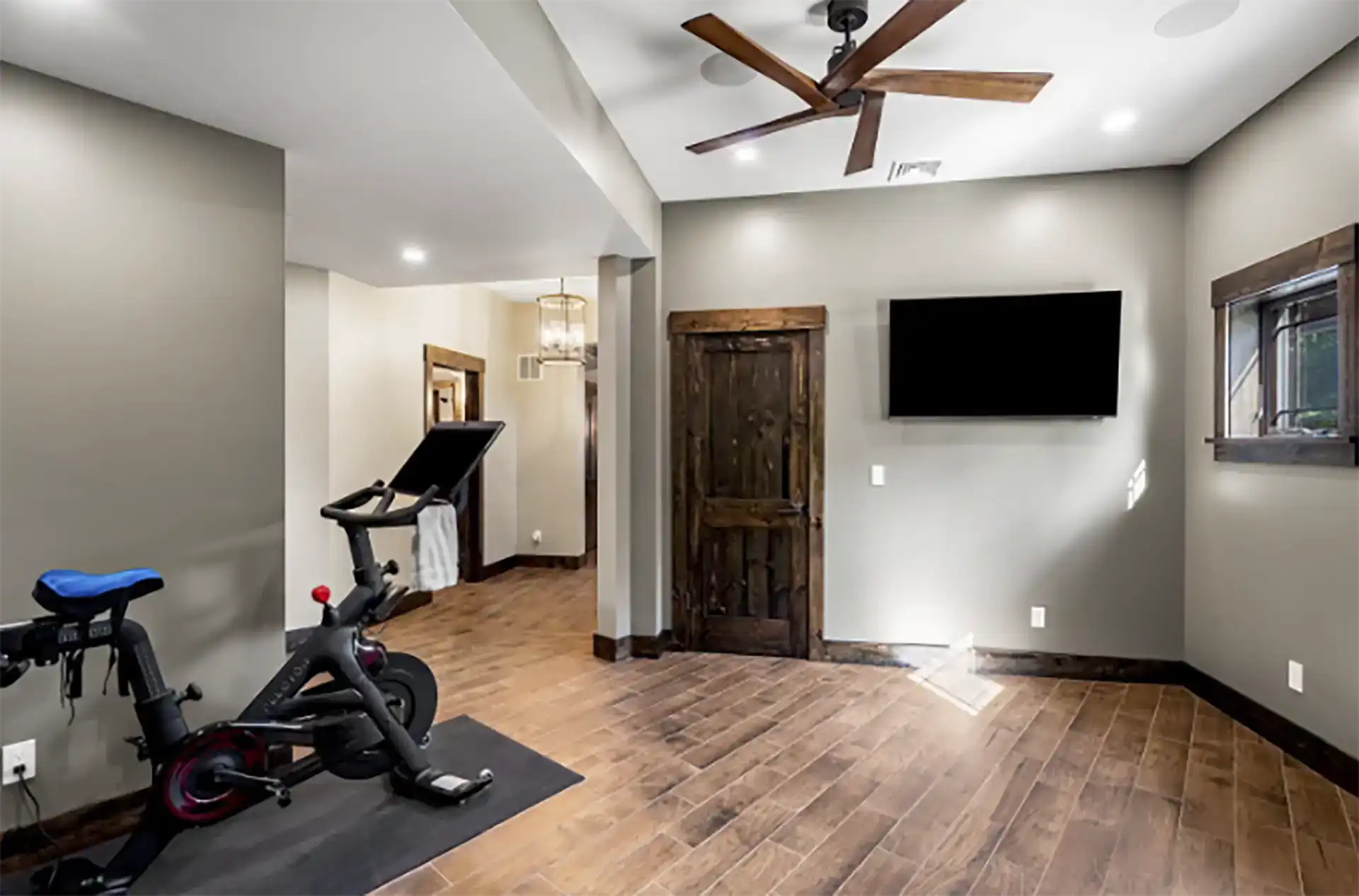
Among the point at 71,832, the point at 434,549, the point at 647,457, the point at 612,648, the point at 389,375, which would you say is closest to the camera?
the point at 71,832

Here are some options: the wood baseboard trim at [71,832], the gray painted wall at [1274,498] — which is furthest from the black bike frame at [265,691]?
the gray painted wall at [1274,498]

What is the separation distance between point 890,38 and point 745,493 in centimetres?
275

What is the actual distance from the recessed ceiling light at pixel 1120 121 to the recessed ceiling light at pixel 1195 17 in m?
0.61

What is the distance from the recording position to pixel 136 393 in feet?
7.66

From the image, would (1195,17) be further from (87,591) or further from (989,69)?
(87,591)

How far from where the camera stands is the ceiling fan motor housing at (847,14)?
7.47 ft

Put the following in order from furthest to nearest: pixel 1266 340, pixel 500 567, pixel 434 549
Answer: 1. pixel 500 567
2. pixel 1266 340
3. pixel 434 549

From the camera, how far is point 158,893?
197 cm

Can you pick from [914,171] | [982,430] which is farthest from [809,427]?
[914,171]

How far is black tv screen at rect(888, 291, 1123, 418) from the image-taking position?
375 cm

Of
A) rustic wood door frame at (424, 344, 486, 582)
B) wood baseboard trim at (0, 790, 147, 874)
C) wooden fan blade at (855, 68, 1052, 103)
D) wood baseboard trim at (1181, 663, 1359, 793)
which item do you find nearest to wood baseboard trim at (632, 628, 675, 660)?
wood baseboard trim at (0, 790, 147, 874)

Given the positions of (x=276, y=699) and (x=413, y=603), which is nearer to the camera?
(x=276, y=699)

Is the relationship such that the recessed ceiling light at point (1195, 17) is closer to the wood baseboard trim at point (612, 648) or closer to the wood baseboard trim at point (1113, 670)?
the wood baseboard trim at point (1113, 670)

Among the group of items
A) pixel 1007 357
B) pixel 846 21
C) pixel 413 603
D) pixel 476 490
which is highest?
pixel 846 21
